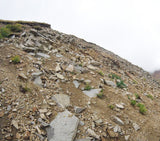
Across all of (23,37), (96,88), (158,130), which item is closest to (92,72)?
(96,88)

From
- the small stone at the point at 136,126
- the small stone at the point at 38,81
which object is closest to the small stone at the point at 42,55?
the small stone at the point at 38,81

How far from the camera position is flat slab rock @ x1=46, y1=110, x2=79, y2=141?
3.74 m

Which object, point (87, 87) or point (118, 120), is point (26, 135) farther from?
point (87, 87)

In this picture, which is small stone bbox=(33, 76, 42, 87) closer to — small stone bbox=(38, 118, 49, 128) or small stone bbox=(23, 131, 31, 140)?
small stone bbox=(38, 118, 49, 128)

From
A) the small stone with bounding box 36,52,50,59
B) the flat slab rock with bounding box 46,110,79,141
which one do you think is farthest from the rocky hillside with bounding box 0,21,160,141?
the small stone with bounding box 36,52,50,59

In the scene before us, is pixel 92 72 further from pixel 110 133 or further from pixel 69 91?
pixel 110 133

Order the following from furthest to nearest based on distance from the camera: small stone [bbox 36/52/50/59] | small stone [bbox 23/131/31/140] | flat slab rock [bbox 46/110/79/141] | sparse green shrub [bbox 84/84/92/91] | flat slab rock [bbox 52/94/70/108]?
small stone [bbox 36/52/50/59] < sparse green shrub [bbox 84/84/92/91] < flat slab rock [bbox 52/94/70/108] < flat slab rock [bbox 46/110/79/141] < small stone [bbox 23/131/31/140]

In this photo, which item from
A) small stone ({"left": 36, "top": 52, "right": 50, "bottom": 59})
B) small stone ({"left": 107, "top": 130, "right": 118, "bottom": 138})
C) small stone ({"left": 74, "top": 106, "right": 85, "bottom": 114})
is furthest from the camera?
small stone ({"left": 36, "top": 52, "right": 50, "bottom": 59})

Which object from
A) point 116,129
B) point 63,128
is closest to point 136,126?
point 116,129

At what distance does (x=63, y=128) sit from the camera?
401cm

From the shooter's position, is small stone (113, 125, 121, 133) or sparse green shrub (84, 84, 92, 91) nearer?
small stone (113, 125, 121, 133)

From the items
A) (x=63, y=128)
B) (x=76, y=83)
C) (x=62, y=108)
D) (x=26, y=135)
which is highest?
(x=76, y=83)

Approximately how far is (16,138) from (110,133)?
3370mm

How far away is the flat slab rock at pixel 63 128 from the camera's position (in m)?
3.74
